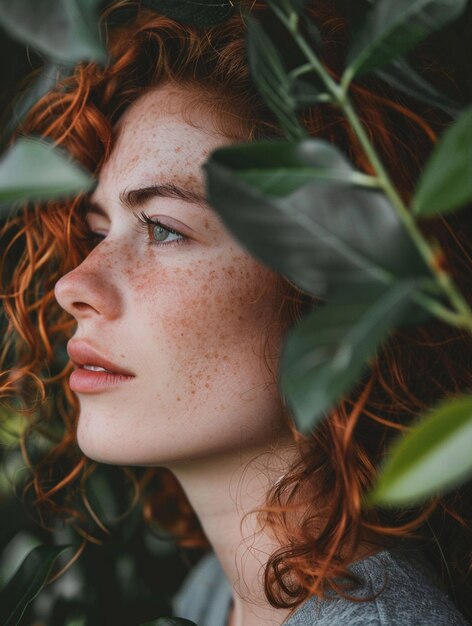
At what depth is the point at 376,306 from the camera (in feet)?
1.19

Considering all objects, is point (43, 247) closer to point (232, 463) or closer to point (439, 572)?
point (232, 463)

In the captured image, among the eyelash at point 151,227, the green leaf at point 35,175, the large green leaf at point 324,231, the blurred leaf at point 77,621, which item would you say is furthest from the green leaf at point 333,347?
the blurred leaf at point 77,621

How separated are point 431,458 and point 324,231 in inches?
5.0

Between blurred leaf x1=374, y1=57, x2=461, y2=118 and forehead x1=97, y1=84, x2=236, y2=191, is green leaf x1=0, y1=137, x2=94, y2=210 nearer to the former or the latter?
blurred leaf x1=374, y1=57, x2=461, y2=118

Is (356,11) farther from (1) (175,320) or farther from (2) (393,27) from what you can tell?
(1) (175,320)

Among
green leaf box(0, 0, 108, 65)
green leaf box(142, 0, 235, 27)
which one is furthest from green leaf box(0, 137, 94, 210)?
green leaf box(142, 0, 235, 27)

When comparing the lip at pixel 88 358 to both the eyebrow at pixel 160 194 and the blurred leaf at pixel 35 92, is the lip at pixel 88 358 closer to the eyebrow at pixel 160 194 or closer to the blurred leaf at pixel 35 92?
the eyebrow at pixel 160 194

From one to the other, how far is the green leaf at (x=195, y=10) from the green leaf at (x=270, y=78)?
179 mm

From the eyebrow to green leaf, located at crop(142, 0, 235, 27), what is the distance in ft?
1.06

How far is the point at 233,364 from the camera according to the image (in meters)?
0.97

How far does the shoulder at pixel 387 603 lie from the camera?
92cm

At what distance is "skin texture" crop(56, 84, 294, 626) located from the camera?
96cm

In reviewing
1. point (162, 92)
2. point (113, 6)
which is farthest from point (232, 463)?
point (113, 6)

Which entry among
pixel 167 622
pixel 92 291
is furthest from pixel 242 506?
pixel 92 291
